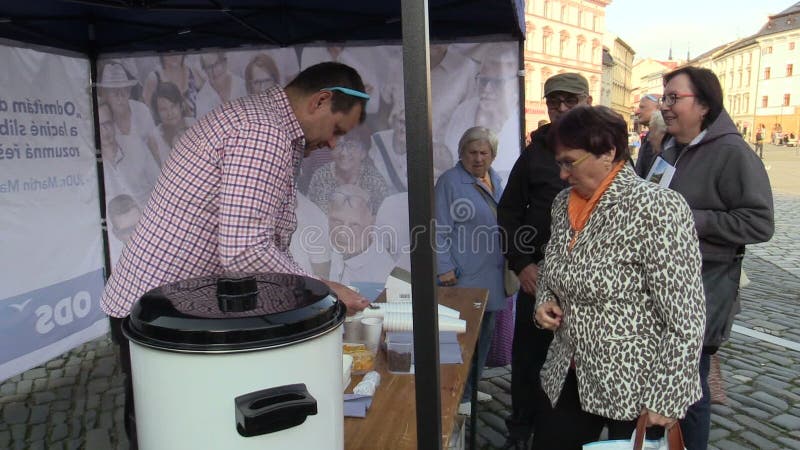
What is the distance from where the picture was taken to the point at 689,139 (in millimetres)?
2289

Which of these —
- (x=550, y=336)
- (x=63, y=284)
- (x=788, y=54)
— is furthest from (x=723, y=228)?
(x=788, y=54)

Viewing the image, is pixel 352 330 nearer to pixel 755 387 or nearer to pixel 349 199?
pixel 349 199

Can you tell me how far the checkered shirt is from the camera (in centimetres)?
144

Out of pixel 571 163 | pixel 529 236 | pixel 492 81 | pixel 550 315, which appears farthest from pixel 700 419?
pixel 492 81

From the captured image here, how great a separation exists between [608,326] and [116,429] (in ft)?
9.49

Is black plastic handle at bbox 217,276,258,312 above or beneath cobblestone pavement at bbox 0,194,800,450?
above

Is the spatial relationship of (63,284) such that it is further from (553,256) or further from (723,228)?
(723,228)

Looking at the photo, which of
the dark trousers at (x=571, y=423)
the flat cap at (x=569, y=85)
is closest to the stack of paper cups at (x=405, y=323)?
the dark trousers at (x=571, y=423)

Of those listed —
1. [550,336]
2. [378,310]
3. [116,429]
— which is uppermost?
[378,310]

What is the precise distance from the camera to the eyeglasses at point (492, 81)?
4.10m

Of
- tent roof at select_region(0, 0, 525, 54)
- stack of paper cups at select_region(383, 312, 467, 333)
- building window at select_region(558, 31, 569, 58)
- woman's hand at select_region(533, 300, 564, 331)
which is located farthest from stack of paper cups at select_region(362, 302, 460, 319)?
building window at select_region(558, 31, 569, 58)

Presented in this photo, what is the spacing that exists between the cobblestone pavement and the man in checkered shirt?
6.18 feet

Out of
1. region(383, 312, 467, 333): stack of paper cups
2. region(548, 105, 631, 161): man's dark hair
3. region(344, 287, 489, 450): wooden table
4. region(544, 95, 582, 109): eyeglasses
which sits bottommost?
region(344, 287, 489, 450): wooden table

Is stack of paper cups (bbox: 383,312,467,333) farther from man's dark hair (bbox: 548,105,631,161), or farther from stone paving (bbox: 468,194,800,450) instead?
stone paving (bbox: 468,194,800,450)
